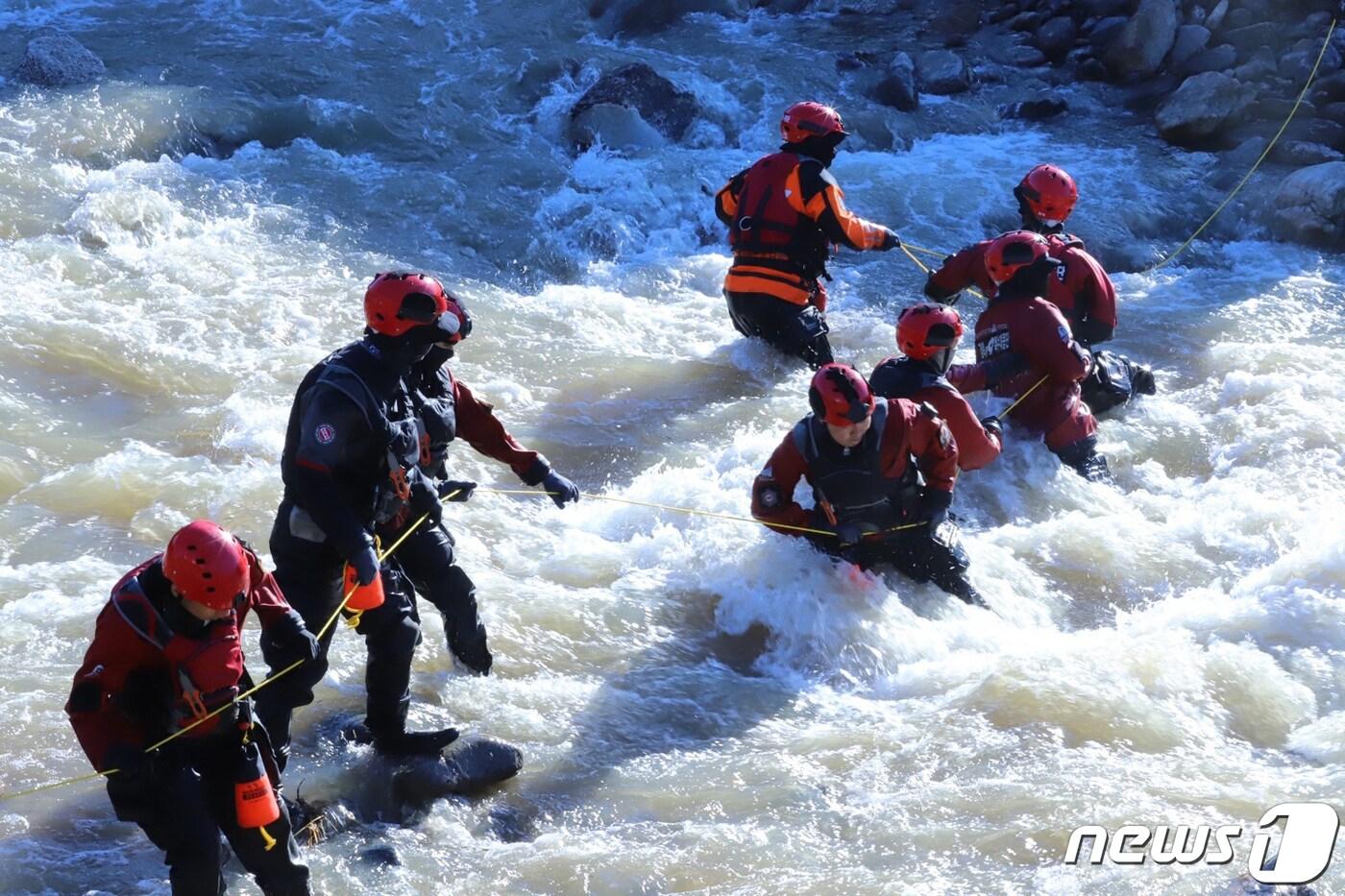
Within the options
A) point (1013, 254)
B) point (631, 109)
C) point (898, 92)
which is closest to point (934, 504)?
point (1013, 254)

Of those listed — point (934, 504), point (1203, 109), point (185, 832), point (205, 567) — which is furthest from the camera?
point (1203, 109)

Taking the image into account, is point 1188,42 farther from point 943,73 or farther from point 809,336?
point 809,336

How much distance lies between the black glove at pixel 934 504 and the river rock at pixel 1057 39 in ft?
30.9

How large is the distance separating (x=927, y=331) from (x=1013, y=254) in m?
1.26

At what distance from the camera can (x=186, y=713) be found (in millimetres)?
4102

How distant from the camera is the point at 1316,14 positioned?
543 inches

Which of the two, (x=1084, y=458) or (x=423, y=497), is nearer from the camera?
(x=423, y=497)

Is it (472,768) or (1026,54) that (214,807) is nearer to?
(472,768)

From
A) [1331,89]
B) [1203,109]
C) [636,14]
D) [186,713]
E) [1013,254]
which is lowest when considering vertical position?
[186,713]

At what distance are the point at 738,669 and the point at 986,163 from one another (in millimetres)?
7606

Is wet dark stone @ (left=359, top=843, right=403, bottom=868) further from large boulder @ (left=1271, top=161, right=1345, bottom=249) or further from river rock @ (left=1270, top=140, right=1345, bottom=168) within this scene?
river rock @ (left=1270, top=140, right=1345, bottom=168)

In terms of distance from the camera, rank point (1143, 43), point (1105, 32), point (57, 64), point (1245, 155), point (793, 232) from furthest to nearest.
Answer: point (1105, 32) < point (1143, 43) < point (1245, 155) < point (57, 64) < point (793, 232)

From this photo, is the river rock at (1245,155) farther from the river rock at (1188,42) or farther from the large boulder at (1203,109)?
the river rock at (1188,42)

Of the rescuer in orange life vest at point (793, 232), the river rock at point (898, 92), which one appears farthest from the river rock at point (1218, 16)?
the rescuer in orange life vest at point (793, 232)
